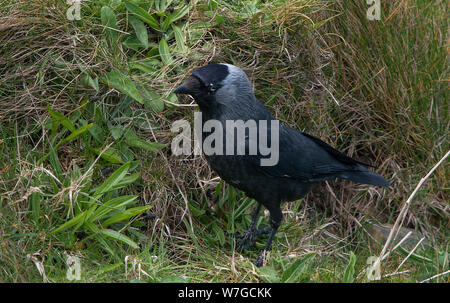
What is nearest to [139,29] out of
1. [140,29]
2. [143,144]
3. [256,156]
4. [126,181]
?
[140,29]

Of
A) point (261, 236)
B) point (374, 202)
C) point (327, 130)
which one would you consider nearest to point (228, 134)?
point (261, 236)

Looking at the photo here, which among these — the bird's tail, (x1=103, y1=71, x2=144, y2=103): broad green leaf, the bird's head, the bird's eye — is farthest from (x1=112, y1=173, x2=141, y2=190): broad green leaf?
the bird's tail

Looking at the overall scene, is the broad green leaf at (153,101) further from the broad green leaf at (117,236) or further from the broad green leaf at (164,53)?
the broad green leaf at (117,236)

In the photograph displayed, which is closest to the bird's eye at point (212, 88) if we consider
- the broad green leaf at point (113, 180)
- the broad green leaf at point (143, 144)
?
the broad green leaf at point (143, 144)

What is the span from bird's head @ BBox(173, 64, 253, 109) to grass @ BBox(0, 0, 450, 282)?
416 mm

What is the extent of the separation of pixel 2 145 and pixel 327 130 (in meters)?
2.27

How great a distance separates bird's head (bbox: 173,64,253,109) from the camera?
336cm

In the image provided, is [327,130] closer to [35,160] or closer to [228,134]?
[228,134]

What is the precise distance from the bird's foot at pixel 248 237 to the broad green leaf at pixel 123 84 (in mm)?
1100

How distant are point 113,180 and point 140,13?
1181mm

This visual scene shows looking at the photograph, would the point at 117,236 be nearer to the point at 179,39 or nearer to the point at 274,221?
the point at 274,221

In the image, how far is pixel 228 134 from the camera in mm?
3434

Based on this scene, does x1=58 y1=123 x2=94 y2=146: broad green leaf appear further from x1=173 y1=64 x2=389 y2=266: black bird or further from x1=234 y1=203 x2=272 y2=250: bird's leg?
x1=234 y1=203 x2=272 y2=250: bird's leg

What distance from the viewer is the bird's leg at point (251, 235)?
3.75 meters
